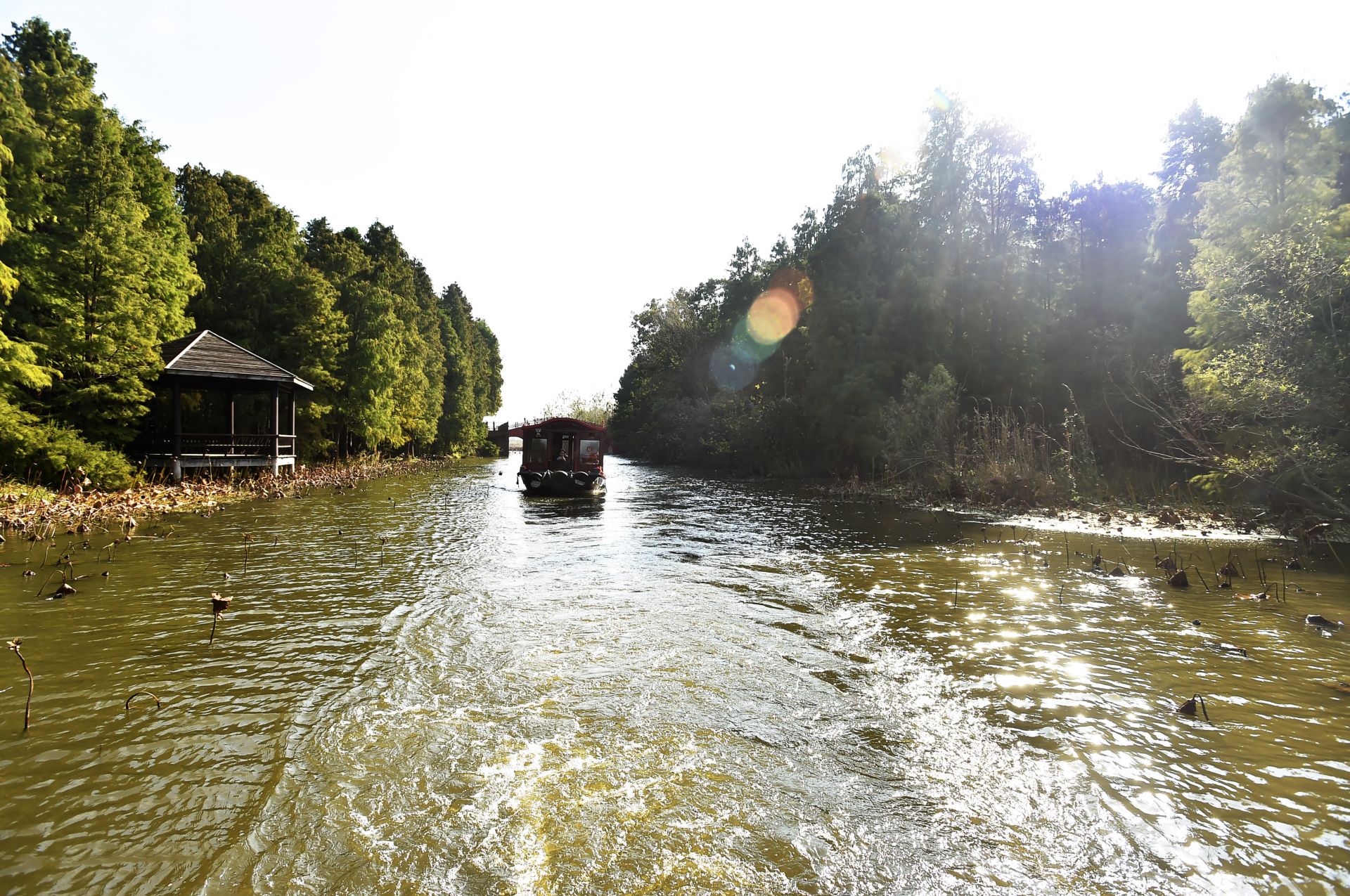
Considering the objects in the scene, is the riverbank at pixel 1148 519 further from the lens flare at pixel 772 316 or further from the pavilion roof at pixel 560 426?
the lens flare at pixel 772 316

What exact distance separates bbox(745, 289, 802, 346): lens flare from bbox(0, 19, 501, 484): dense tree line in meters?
25.7

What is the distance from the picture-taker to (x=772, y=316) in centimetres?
4928

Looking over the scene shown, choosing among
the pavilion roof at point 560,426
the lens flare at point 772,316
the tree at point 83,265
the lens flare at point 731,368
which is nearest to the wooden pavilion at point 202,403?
the tree at point 83,265

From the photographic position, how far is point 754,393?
46812mm

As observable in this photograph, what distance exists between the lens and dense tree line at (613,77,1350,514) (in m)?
13.3

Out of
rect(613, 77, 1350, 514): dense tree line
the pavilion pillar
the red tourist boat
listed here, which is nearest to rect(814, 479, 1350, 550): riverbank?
rect(613, 77, 1350, 514): dense tree line

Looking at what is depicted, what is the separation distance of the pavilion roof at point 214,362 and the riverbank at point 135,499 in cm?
345

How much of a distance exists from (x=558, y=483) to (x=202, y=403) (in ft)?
55.3

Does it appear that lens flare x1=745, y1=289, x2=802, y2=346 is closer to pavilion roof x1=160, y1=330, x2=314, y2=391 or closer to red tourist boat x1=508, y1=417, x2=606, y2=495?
red tourist boat x1=508, y1=417, x2=606, y2=495

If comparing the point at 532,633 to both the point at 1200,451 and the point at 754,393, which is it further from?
the point at 754,393

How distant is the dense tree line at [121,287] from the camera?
1608 centimetres

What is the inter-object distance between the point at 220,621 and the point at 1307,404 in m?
18.7

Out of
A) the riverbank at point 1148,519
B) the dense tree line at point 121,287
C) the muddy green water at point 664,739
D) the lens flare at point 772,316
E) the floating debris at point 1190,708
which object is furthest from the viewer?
the lens flare at point 772,316

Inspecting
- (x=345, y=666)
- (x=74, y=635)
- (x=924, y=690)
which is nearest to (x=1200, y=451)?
(x=924, y=690)
